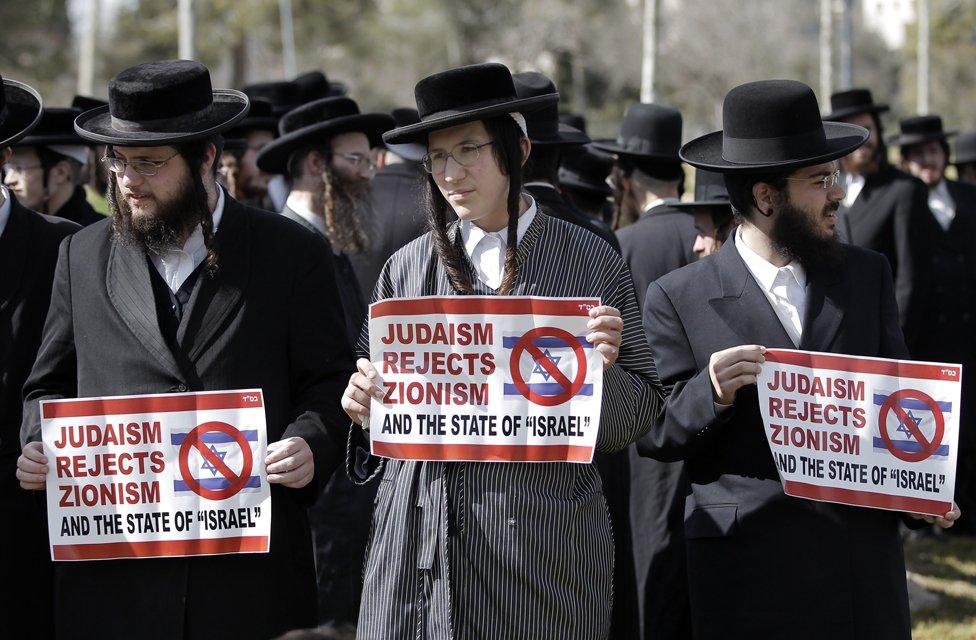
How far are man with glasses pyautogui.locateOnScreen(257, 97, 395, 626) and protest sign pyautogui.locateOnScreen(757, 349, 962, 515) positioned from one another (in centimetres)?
234

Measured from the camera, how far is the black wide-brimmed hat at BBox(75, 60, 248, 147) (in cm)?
403

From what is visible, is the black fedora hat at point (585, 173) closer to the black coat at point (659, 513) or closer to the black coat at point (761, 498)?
the black coat at point (659, 513)

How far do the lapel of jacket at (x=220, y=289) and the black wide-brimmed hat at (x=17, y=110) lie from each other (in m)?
0.96

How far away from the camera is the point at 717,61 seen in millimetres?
56656

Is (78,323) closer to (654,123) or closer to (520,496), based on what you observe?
(520,496)

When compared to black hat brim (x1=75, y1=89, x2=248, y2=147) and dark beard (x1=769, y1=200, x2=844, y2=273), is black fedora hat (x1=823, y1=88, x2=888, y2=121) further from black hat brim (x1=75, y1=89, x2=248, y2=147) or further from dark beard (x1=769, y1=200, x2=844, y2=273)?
black hat brim (x1=75, y1=89, x2=248, y2=147)

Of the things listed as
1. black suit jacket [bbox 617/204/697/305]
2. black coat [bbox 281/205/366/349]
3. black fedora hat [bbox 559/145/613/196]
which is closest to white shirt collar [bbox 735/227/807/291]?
black suit jacket [bbox 617/204/697/305]

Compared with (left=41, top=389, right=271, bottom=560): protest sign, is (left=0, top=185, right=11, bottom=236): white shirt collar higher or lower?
higher

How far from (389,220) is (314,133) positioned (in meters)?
0.68

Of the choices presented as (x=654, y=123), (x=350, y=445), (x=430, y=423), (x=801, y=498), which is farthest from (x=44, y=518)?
(x=654, y=123)

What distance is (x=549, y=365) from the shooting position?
3.70 m

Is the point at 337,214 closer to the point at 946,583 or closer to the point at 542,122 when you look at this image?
the point at 542,122

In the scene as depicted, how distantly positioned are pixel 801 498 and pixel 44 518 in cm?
248

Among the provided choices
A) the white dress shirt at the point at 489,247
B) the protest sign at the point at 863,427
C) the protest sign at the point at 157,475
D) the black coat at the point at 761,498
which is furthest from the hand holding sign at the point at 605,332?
the protest sign at the point at 157,475
